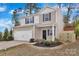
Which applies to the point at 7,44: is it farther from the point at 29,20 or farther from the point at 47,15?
the point at 47,15

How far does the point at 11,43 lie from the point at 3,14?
0.83 ft

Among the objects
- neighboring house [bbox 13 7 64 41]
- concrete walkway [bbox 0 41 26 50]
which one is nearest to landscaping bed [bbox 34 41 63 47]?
neighboring house [bbox 13 7 64 41]

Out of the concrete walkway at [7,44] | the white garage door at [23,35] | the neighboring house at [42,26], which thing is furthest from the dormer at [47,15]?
the concrete walkway at [7,44]

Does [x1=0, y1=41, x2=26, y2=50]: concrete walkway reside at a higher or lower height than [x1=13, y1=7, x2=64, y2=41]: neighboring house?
lower

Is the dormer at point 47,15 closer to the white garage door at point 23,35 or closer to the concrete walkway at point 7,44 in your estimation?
the white garage door at point 23,35

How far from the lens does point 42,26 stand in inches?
66.6

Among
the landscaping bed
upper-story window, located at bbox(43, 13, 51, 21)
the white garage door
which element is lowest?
the landscaping bed

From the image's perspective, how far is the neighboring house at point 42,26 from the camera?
1690 mm

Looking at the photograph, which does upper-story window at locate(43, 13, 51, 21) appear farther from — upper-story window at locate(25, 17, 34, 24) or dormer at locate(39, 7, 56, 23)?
upper-story window at locate(25, 17, 34, 24)

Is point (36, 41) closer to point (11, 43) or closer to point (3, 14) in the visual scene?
point (11, 43)

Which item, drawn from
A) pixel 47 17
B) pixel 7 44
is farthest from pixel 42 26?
pixel 7 44

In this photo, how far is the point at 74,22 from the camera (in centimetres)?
Answer: 170

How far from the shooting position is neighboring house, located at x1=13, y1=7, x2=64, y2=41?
5.55 feet

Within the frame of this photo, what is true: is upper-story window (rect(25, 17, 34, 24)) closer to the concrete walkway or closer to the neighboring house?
the neighboring house
